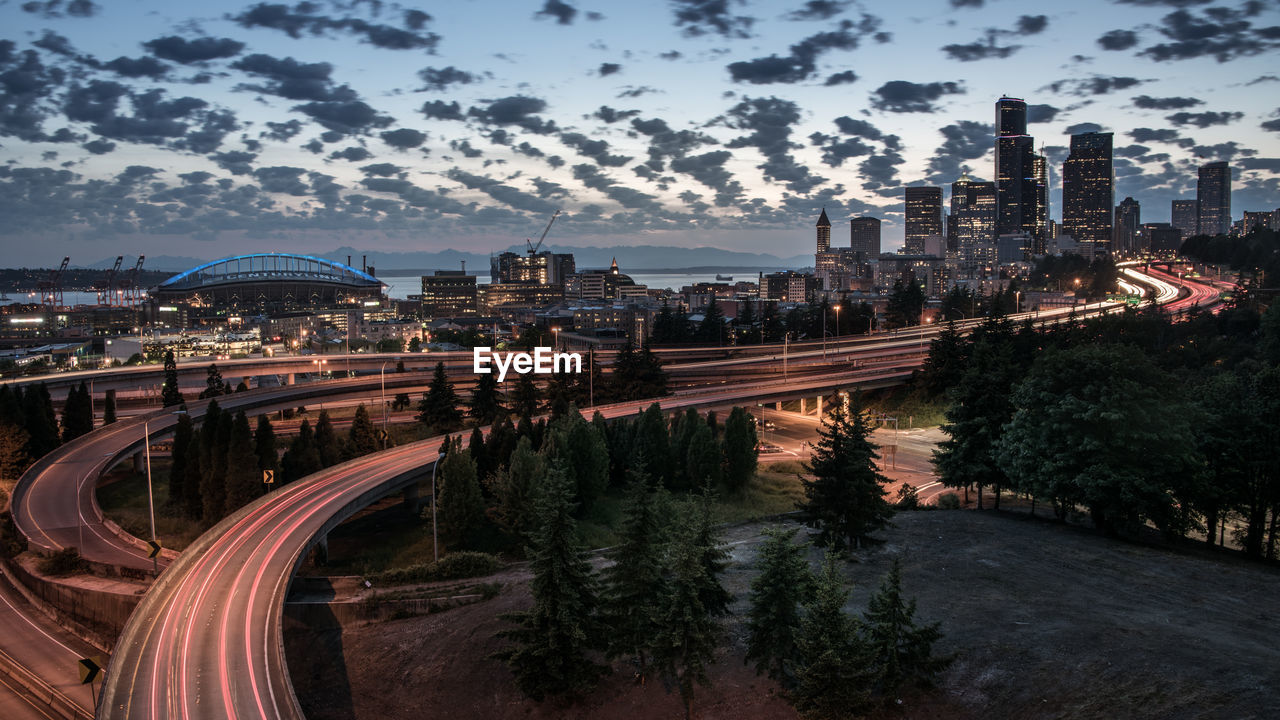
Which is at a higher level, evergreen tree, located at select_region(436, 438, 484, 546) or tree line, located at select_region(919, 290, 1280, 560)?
tree line, located at select_region(919, 290, 1280, 560)

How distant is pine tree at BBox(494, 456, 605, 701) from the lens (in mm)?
25766

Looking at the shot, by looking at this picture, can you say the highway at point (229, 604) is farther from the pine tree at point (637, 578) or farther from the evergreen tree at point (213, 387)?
the evergreen tree at point (213, 387)

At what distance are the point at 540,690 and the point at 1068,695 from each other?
55.3 feet

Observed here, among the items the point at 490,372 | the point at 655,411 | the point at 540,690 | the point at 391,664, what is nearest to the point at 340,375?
the point at 490,372

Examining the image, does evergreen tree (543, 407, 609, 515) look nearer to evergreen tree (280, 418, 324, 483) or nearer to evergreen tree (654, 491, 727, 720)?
evergreen tree (280, 418, 324, 483)

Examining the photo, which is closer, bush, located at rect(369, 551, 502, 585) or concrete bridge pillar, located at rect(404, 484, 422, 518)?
bush, located at rect(369, 551, 502, 585)

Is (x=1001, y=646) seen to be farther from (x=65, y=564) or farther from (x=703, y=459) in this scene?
(x=65, y=564)

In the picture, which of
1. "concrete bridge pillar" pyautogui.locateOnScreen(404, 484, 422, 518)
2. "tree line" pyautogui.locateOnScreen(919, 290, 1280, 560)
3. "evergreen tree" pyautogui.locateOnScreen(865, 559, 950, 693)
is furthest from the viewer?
"concrete bridge pillar" pyautogui.locateOnScreen(404, 484, 422, 518)

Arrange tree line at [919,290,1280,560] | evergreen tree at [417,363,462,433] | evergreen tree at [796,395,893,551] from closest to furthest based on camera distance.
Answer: tree line at [919,290,1280,560]
evergreen tree at [796,395,893,551]
evergreen tree at [417,363,462,433]

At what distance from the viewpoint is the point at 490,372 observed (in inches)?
2921

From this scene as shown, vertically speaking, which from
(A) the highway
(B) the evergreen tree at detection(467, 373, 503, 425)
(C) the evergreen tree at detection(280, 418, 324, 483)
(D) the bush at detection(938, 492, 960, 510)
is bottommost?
(D) the bush at detection(938, 492, 960, 510)

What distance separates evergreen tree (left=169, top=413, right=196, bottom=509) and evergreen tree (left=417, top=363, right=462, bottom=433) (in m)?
21.4

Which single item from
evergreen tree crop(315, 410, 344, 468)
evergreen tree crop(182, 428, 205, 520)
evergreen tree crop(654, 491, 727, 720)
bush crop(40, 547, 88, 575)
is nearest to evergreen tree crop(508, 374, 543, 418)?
evergreen tree crop(315, 410, 344, 468)

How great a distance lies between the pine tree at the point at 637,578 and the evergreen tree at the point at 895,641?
6968 mm
